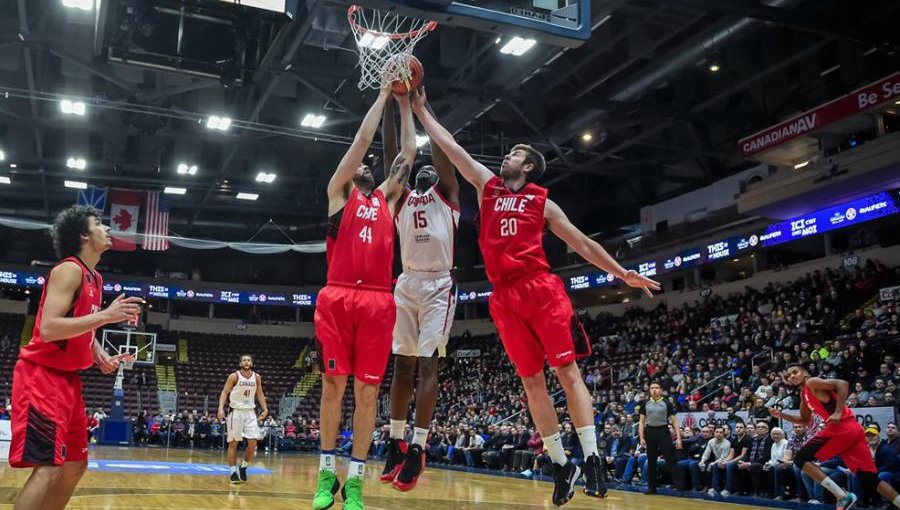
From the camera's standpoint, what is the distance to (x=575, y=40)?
834 cm

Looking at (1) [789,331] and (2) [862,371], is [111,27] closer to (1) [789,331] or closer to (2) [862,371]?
(2) [862,371]

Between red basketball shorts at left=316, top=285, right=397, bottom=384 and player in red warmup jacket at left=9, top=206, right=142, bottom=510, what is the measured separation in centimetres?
120

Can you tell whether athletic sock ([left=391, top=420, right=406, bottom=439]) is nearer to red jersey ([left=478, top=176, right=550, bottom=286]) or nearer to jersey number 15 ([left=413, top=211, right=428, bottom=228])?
red jersey ([left=478, top=176, right=550, bottom=286])

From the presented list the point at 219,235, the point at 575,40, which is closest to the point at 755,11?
the point at 575,40

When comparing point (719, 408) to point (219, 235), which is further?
point (219, 235)

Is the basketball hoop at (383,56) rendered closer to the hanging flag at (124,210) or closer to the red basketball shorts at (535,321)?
the red basketball shorts at (535,321)

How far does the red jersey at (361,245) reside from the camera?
530cm

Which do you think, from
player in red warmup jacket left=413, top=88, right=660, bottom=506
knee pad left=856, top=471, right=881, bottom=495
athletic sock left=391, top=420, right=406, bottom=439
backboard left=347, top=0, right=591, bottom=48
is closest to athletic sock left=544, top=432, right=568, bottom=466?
player in red warmup jacket left=413, top=88, right=660, bottom=506

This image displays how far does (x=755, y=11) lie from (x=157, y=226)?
19642 millimetres

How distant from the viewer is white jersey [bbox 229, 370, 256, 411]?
486 inches

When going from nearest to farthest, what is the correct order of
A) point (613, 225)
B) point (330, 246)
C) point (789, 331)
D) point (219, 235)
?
point (330, 246) → point (789, 331) → point (613, 225) → point (219, 235)

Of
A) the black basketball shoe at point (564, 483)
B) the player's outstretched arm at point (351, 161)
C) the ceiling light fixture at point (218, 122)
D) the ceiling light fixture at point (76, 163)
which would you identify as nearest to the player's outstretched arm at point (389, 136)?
the player's outstretched arm at point (351, 161)

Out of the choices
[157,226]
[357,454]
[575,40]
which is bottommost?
[357,454]

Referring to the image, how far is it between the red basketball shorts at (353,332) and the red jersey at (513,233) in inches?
32.9
